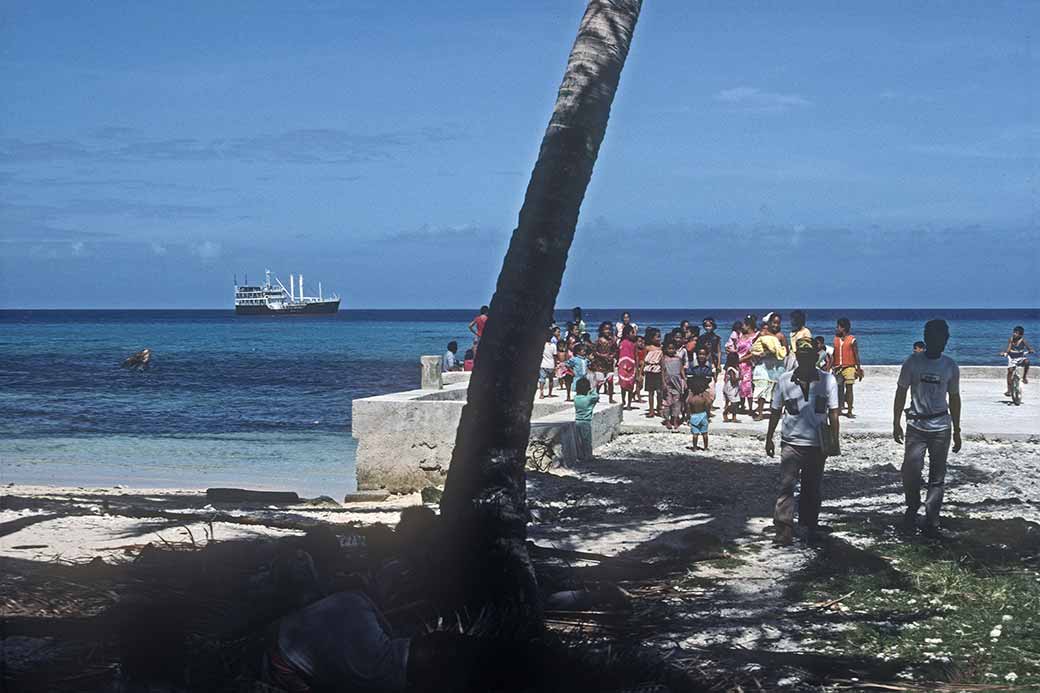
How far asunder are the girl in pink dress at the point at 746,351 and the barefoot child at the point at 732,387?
0.09m

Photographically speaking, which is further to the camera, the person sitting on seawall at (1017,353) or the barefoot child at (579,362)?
the person sitting on seawall at (1017,353)

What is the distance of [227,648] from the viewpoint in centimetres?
538

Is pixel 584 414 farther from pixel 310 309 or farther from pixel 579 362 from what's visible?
pixel 310 309

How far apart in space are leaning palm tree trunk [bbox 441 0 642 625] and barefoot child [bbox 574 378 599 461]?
656 cm

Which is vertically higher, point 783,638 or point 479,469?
point 479,469

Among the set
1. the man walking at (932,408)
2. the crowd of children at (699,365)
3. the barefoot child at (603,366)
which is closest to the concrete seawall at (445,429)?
the crowd of children at (699,365)

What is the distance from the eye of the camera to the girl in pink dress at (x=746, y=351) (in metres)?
16.3

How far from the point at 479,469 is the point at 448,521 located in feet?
1.16

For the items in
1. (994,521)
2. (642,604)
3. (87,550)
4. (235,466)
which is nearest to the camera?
(642,604)

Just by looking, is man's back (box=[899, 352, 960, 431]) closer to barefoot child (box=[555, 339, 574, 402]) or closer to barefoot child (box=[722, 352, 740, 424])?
barefoot child (box=[722, 352, 740, 424])

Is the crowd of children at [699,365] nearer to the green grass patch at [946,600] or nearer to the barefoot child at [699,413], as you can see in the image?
the barefoot child at [699,413]

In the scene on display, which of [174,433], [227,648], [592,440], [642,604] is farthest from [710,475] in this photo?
[174,433]

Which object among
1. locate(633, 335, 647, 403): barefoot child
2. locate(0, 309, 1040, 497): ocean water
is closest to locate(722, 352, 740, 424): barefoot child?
locate(633, 335, 647, 403): barefoot child

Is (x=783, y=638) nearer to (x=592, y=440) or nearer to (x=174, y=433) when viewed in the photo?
(x=592, y=440)
